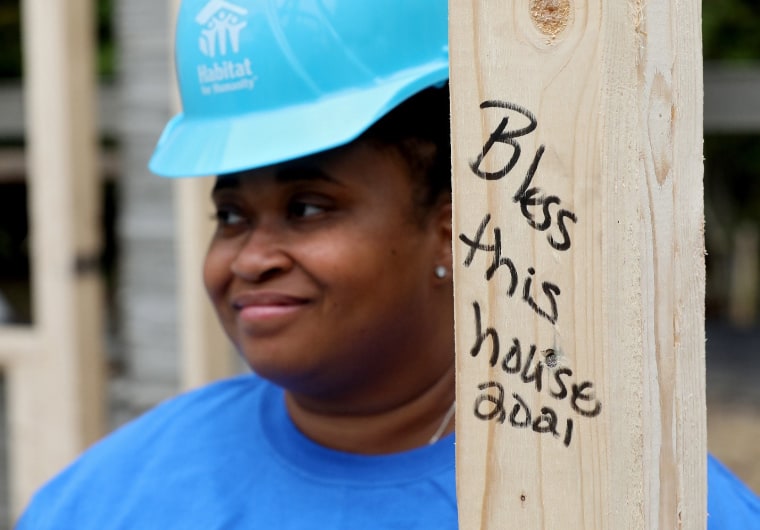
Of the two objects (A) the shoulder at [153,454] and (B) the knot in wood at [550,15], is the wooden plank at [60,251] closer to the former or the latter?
(A) the shoulder at [153,454]

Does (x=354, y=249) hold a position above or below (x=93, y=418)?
above

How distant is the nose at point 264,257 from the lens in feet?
4.80

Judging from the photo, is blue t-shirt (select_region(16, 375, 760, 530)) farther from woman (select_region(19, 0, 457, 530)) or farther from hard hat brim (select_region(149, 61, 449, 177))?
hard hat brim (select_region(149, 61, 449, 177))

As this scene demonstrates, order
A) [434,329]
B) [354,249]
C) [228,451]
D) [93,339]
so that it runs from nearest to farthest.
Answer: [354,249], [434,329], [228,451], [93,339]

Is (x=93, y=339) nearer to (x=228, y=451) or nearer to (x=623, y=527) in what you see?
(x=228, y=451)

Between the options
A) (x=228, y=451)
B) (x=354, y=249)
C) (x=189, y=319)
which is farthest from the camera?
(x=189, y=319)

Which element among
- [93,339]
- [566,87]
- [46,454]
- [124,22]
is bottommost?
[46,454]

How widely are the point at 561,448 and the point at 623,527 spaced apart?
0.28ft

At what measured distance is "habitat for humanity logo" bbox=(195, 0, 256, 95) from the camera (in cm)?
146

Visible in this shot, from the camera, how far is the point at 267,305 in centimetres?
148

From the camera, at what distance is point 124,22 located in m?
3.38

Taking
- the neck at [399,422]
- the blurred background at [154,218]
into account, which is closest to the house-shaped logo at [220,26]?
the neck at [399,422]

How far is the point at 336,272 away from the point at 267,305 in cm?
12

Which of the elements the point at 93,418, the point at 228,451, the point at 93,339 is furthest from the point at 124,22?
the point at 228,451
